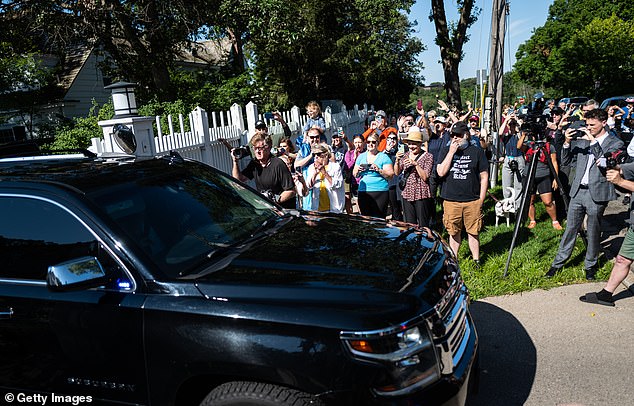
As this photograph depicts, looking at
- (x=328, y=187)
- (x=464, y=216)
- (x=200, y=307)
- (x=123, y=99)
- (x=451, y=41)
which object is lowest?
(x=464, y=216)

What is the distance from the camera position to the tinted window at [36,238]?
2842 millimetres

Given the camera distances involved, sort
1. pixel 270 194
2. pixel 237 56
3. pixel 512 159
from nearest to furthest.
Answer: pixel 270 194
pixel 512 159
pixel 237 56

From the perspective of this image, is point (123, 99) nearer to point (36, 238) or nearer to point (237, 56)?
point (36, 238)

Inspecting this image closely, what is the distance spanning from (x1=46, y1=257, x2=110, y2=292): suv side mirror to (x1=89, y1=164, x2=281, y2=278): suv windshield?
0.81 feet

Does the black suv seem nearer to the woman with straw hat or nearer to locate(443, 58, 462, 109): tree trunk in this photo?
the woman with straw hat

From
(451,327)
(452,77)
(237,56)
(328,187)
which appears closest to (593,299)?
(451,327)

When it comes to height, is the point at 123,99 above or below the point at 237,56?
below

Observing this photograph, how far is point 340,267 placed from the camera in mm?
2773

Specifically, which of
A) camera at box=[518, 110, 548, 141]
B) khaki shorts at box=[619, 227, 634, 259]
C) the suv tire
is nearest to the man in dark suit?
camera at box=[518, 110, 548, 141]

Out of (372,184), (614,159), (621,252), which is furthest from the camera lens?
(372,184)

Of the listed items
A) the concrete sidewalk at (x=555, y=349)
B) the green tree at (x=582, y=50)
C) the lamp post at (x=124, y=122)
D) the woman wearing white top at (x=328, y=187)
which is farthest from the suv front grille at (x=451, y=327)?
the green tree at (x=582, y=50)

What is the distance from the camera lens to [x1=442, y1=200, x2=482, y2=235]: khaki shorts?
5.90 m

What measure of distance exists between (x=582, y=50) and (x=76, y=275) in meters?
50.0

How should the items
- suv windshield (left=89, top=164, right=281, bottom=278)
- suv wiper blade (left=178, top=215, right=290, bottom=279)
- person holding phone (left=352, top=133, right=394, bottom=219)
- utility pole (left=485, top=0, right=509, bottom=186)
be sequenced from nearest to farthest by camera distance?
1. suv wiper blade (left=178, top=215, right=290, bottom=279)
2. suv windshield (left=89, top=164, right=281, bottom=278)
3. person holding phone (left=352, top=133, right=394, bottom=219)
4. utility pole (left=485, top=0, right=509, bottom=186)
